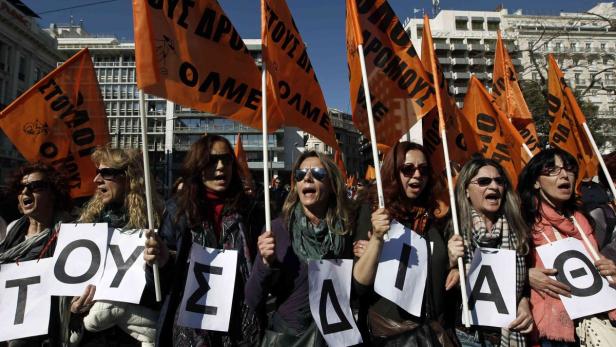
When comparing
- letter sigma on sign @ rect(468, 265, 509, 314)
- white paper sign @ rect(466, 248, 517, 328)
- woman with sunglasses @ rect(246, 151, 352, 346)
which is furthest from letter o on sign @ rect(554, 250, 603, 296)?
woman with sunglasses @ rect(246, 151, 352, 346)

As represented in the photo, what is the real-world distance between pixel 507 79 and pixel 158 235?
21.2 ft

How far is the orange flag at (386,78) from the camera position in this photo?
3506 millimetres

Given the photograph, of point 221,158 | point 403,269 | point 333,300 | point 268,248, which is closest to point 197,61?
point 221,158

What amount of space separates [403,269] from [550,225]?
1.21m

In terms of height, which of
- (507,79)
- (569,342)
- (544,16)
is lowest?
(569,342)

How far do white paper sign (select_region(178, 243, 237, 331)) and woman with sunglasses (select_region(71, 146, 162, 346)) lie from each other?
0.39 metres

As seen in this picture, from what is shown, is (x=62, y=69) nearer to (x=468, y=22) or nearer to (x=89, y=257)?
(x=89, y=257)

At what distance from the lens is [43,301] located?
2898 mm

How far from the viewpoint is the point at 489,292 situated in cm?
263

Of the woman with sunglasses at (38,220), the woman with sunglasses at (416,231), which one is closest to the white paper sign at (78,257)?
the woman with sunglasses at (38,220)

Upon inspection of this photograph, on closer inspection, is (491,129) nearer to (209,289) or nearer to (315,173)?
(315,173)

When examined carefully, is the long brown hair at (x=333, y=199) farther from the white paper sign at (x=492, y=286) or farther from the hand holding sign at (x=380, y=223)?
the white paper sign at (x=492, y=286)

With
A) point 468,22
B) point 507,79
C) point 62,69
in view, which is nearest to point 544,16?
point 468,22

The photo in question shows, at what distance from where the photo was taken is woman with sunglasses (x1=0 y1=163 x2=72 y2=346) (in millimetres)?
2979
